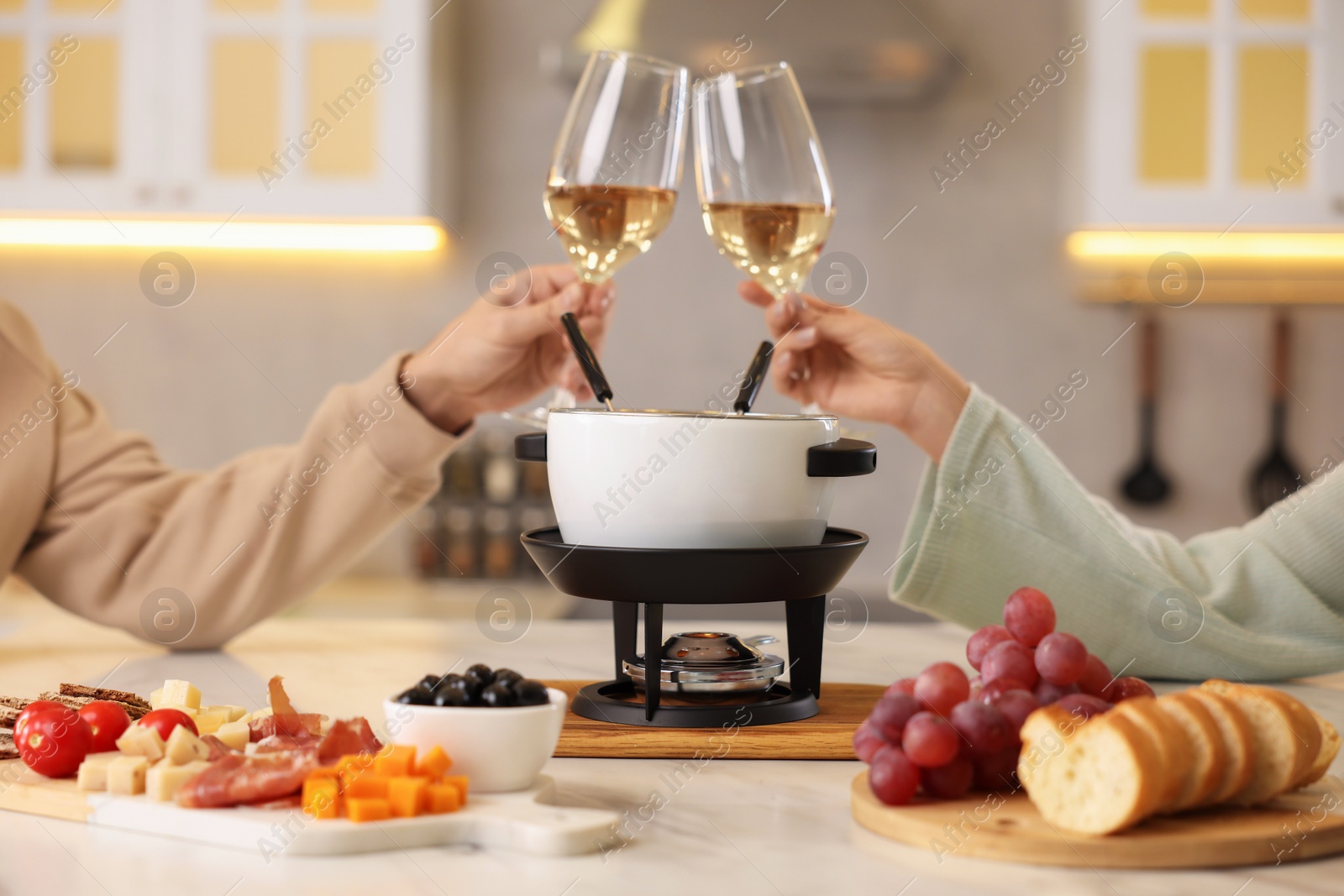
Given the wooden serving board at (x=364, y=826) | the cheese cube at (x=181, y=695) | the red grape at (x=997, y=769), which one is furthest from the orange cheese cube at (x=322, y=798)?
the red grape at (x=997, y=769)

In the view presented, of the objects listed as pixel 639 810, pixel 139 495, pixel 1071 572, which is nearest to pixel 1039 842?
pixel 639 810

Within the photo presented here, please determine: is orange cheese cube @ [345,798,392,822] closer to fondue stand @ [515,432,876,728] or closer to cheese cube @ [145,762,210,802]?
cheese cube @ [145,762,210,802]

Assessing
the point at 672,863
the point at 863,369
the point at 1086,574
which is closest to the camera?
the point at 672,863

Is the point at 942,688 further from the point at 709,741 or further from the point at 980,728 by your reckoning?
the point at 709,741

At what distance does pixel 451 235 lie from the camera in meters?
2.83

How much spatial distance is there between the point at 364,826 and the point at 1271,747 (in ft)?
1.49

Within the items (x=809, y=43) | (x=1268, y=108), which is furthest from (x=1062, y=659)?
(x=1268, y=108)

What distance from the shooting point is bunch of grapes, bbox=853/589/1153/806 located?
63cm

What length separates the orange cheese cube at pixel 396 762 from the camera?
0.61m

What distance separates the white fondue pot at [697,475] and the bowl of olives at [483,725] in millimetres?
186

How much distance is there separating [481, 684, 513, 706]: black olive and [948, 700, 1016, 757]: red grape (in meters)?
A: 0.24

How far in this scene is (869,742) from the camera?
0.67 metres

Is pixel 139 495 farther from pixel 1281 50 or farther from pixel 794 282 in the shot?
pixel 1281 50

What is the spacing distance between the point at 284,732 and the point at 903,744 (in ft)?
1.17
